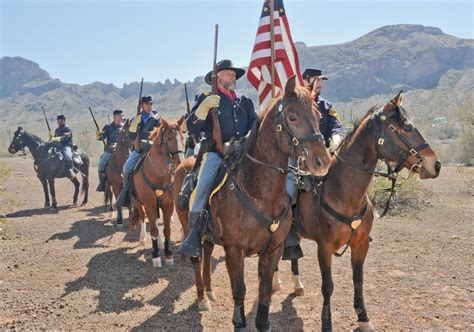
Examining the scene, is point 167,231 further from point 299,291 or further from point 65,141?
point 65,141

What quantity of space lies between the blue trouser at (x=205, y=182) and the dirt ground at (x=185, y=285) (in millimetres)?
1881

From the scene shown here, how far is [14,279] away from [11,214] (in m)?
7.75

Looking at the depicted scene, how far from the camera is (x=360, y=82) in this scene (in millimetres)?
112938

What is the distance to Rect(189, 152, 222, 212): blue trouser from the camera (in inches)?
191

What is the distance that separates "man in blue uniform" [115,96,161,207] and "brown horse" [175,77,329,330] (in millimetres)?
4557

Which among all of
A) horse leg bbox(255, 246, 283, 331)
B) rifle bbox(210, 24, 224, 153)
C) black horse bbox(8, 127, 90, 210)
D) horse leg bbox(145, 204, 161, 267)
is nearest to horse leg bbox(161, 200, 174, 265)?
horse leg bbox(145, 204, 161, 267)

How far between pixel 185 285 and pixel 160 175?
7.45 ft

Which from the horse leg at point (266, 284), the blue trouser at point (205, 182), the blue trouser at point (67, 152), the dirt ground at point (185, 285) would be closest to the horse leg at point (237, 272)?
the horse leg at point (266, 284)

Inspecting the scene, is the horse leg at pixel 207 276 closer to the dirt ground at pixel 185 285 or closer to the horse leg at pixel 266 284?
the dirt ground at pixel 185 285

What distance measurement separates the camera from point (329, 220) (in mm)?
4996

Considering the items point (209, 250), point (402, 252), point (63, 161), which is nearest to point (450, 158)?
point (402, 252)

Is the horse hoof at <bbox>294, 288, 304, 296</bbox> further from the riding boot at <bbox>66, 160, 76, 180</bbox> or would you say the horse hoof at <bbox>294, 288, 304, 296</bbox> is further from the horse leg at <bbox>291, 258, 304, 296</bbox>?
the riding boot at <bbox>66, 160, 76, 180</bbox>

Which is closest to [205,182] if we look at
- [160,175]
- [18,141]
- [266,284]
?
[266,284]

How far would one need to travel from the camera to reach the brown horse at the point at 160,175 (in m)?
7.72
